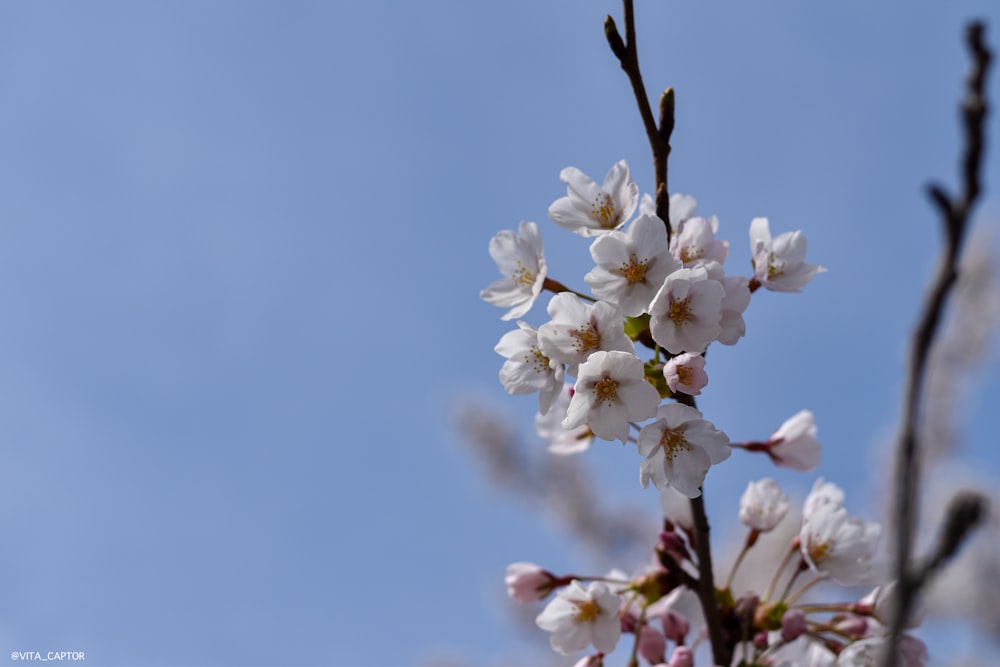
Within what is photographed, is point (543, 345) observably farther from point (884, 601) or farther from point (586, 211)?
point (884, 601)

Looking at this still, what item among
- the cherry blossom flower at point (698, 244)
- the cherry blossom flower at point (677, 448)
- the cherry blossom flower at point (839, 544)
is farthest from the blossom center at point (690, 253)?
the cherry blossom flower at point (839, 544)

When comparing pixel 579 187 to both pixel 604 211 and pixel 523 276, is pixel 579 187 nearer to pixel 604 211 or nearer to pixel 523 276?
pixel 604 211

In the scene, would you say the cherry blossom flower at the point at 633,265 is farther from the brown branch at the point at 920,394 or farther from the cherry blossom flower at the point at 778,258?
the brown branch at the point at 920,394

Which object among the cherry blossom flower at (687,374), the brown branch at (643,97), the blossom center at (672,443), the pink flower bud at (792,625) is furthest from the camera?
the pink flower bud at (792,625)

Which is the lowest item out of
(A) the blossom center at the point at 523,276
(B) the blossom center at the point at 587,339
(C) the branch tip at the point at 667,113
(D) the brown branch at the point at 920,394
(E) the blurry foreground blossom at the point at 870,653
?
(D) the brown branch at the point at 920,394

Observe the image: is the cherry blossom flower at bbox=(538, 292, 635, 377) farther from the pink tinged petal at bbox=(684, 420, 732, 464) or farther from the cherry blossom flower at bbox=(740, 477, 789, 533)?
the cherry blossom flower at bbox=(740, 477, 789, 533)

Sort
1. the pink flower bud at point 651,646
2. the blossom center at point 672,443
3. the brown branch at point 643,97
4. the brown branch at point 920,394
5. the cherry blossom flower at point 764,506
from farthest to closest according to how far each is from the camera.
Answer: the cherry blossom flower at point 764,506, the pink flower bud at point 651,646, the blossom center at point 672,443, the brown branch at point 643,97, the brown branch at point 920,394
